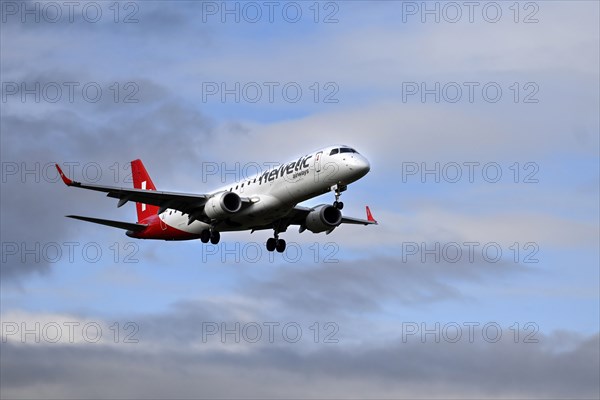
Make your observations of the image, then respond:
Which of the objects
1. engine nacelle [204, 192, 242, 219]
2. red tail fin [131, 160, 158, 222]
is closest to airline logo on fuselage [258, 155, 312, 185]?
engine nacelle [204, 192, 242, 219]

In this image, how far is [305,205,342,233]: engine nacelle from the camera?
3014 inches

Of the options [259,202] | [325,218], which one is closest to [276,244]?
[325,218]

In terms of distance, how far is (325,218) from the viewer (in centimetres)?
7650

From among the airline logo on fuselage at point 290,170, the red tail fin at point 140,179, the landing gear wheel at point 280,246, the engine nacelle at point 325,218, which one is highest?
the red tail fin at point 140,179

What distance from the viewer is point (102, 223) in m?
79.4

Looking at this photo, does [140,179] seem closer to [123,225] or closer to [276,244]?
[123,225]

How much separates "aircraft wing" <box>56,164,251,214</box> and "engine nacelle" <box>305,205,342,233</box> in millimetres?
5075

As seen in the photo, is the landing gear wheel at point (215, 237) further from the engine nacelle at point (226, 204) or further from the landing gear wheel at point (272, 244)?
the landing gear wheel at point (272, 244)

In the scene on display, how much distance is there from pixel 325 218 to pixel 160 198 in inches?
374

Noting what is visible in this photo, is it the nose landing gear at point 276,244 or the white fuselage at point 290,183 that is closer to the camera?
the white fuselage at point 290,183

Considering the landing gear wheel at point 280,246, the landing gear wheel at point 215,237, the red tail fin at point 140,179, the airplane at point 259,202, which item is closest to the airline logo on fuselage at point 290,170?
the airplane at point 259,202

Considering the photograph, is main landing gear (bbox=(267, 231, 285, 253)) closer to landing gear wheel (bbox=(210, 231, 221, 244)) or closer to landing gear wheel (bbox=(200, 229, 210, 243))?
landing gear wheel (bbox=(210, 231, 221, 244))

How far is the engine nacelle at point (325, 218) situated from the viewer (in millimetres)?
76562

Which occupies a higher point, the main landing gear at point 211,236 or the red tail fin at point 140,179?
the red tail fin at point 140,179
